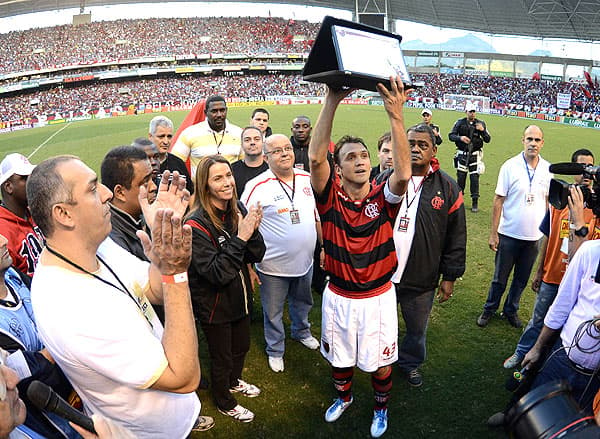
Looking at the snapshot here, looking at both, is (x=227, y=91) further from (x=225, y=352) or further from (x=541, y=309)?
(x=541, y=309)

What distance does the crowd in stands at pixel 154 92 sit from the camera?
1743 inches

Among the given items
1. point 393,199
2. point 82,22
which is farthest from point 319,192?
point 82,22

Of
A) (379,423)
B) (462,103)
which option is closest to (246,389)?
(379,423)

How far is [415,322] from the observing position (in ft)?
12.9

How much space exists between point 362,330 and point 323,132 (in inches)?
63.8

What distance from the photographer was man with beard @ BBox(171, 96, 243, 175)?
5852mm

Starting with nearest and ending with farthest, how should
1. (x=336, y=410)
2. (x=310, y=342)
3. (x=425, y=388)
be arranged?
(x=336, y=410)
(x=425, y=388)
(x=310, y=342)

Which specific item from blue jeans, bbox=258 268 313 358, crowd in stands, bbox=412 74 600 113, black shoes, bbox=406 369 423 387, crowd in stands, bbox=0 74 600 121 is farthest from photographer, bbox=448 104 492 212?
crowd in stands, bbox=0 74 600 121

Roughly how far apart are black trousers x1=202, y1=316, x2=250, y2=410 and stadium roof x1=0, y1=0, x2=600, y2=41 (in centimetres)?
4735

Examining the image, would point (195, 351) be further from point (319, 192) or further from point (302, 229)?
point (302, 229)

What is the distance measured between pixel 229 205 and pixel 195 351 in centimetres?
198

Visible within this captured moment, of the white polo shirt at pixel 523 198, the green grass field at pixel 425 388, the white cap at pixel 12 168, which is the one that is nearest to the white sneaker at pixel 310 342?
the green grass field at pixel 425 388

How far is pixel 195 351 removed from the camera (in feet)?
5.59

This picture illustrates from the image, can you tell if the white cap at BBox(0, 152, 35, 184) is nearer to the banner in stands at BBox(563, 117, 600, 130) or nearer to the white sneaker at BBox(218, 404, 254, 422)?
the white sneaker at BBox(218, 404, 254, 422)
